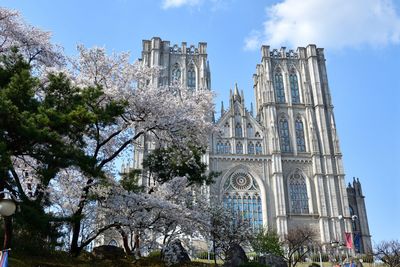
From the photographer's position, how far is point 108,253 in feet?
59.9

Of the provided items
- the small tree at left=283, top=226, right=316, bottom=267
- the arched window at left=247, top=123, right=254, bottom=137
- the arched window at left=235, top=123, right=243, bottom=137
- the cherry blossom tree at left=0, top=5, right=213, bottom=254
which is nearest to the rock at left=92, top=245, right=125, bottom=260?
the cherry blossom tree at left=0, top=5, right=213, bottom=254

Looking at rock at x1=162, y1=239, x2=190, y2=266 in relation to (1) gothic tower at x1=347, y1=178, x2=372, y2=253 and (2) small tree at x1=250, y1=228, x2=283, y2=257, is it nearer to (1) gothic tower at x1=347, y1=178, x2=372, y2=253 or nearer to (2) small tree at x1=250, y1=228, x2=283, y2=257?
(2) small tree at x1=250, y1=228, x2=283, y2=257

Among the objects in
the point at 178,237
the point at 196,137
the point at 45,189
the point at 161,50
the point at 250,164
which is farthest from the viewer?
the point at 161,50

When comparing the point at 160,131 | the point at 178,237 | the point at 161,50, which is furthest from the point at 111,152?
the point at 161,50

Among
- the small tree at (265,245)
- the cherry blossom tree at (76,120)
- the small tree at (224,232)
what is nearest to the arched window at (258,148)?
the small tree at (265,245)

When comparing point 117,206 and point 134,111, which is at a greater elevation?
point 134,111

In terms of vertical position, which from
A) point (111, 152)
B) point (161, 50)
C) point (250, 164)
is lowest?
point (111, 152)

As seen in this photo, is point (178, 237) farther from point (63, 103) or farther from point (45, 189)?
point (63, 103)

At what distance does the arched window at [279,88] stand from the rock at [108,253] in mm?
35138

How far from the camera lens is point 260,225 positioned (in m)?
42.6

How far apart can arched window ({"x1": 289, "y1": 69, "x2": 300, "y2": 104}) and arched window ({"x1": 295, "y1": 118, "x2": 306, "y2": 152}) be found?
2782mm

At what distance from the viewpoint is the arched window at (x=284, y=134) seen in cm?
4756

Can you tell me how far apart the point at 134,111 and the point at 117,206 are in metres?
3.59

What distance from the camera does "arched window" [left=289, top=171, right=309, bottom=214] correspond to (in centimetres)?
4403
